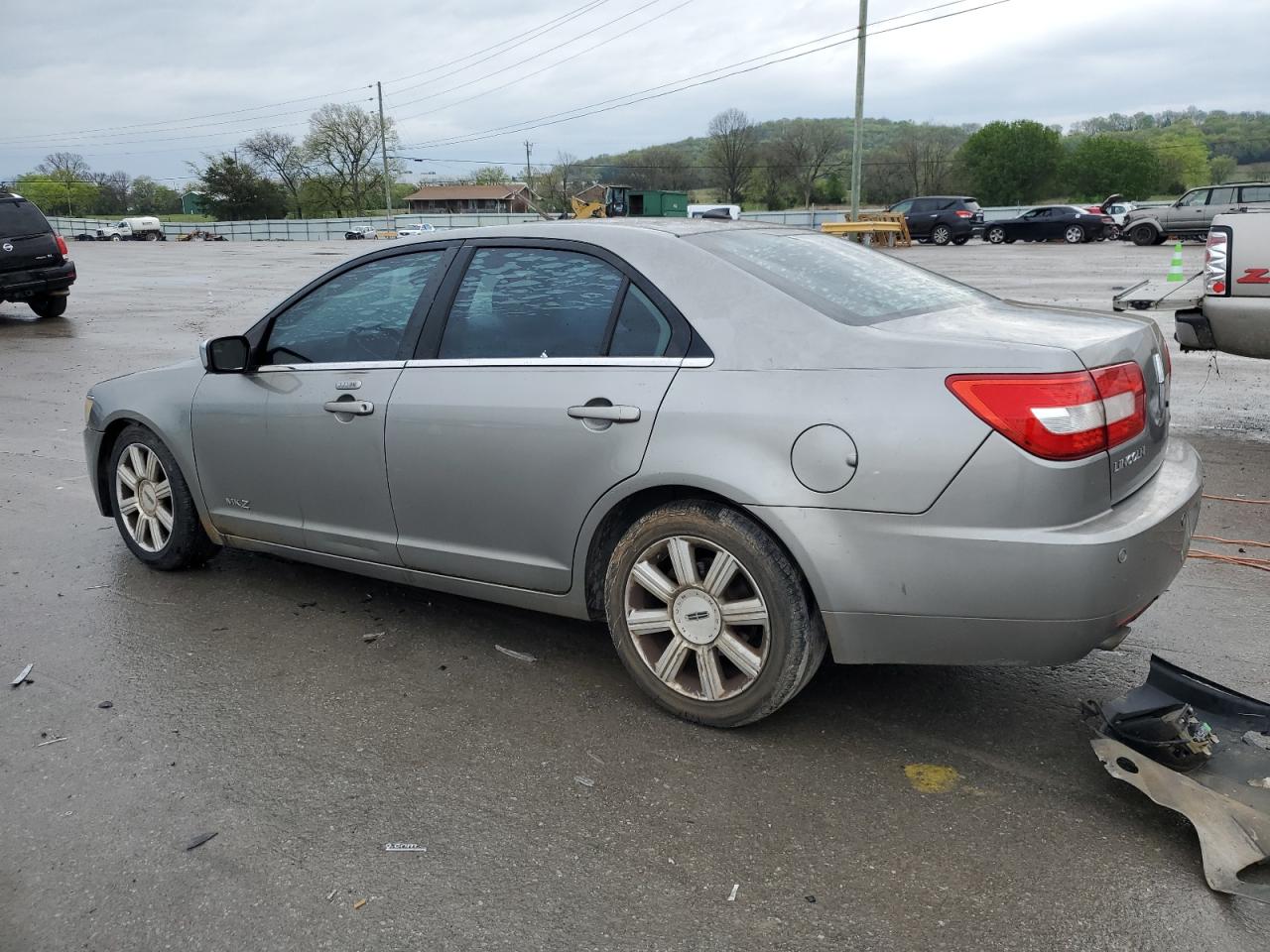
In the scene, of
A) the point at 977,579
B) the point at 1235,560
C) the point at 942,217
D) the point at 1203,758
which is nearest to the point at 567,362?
the point at 977,579

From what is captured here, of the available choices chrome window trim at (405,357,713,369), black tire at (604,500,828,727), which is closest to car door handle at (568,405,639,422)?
chrome window trim at (405,357,713,369)

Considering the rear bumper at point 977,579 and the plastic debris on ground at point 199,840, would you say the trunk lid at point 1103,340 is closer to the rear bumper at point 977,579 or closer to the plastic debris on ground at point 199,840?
the rear bumper at point 977,579

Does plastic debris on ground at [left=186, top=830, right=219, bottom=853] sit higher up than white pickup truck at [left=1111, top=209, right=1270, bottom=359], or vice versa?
white pickup truck at [left=1111, top=209, right=1270, bottom=359]

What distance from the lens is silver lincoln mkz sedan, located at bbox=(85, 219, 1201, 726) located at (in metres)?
2.92

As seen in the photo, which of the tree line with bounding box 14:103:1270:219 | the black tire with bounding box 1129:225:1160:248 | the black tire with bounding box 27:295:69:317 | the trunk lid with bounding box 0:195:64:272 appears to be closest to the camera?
the trunk lid with bounding box 0:195:64:272

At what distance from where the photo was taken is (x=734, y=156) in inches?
3226

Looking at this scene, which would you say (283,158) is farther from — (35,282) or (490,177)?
(35,282)

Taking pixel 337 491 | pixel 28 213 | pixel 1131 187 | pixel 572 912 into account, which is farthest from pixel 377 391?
pixel 1131 187

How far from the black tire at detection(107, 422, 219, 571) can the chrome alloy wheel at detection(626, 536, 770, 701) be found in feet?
8.37

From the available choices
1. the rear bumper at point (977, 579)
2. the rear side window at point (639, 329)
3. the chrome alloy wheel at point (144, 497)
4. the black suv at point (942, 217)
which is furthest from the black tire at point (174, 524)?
the black suv at point (942, 217)

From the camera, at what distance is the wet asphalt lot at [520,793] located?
254 centimetres

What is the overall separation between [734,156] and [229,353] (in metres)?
81.6

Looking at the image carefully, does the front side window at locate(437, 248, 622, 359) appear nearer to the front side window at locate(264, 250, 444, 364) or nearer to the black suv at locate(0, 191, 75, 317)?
the front side window at locate(264, 250, 444, 364)

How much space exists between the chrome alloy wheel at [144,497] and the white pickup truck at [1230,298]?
5.97m
